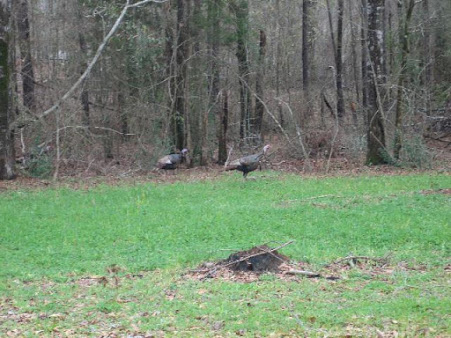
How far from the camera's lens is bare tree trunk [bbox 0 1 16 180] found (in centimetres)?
1967

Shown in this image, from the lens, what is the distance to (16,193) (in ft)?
57.8

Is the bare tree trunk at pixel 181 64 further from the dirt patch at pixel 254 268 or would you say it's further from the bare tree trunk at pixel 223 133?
the dirt patch at pixel 254 268

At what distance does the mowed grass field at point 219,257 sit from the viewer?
7.18m

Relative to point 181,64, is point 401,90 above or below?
below

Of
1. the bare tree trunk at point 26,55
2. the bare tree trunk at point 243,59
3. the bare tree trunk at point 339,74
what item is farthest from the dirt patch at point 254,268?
the bare tree trunk at point 339,74

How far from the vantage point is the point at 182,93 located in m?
25.0

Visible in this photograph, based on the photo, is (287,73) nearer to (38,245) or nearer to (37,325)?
(38,245)

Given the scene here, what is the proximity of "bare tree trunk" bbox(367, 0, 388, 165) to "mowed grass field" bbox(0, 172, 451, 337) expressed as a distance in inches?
188

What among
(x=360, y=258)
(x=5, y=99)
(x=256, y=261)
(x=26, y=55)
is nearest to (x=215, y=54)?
(x=26, y=55)

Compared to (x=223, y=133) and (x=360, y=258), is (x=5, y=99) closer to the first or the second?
(x=223, y=133)

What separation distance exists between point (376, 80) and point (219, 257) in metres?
14.1

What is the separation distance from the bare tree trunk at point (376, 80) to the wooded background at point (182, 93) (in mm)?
36

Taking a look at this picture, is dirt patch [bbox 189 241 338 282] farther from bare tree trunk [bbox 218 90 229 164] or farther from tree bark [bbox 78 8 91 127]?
tree bark [bbox 78 8 91 127]

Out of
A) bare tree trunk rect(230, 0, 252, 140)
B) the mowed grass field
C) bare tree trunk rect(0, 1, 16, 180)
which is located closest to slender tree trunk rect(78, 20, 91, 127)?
bare tree trunk rect(0, 1, 16, 180)
